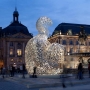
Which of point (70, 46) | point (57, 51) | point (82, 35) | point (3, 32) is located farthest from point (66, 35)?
point (57, 51)

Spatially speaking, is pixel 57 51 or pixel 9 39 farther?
pixel 9 39

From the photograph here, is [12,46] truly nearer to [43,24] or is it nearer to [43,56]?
[43,24]

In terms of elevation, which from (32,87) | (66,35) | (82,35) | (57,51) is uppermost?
(66,35)

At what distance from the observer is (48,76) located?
20.0m

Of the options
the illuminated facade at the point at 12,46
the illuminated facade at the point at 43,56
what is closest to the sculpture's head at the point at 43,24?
the illuminated facade at the point at 43,56

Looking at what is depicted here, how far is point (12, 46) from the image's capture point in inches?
3091

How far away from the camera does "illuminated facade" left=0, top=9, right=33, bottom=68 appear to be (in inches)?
3044

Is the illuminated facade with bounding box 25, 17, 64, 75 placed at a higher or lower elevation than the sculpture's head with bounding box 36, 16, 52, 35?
lower

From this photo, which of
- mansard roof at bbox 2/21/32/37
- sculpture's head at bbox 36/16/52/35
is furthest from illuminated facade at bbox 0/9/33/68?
sculpture's head at bbox 36/16/52/35

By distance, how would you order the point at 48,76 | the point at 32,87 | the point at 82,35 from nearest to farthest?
the point at 32,87 < the point at 48,76 < the point at 82,35

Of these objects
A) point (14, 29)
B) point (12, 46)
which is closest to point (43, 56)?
point (12, 46)

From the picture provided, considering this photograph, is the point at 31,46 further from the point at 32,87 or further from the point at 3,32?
the point at 3,32

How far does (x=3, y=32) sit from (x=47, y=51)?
203ft

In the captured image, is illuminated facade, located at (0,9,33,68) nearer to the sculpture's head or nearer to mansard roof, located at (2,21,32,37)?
mansard roof, located at (2,21,32,37)
